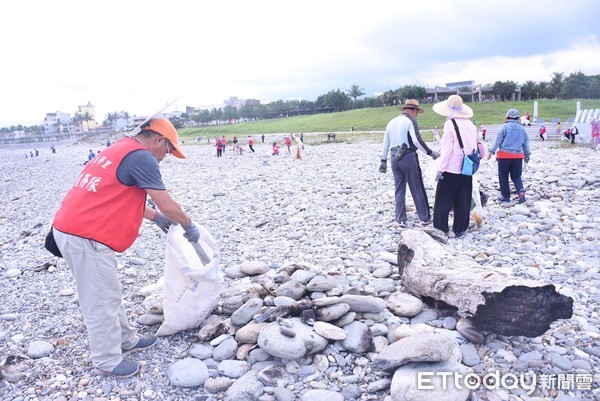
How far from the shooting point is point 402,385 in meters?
3.00

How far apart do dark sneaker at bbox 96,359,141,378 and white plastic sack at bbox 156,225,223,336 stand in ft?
1.75

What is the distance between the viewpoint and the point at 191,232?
3678 millimetres

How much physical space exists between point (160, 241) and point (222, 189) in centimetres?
587

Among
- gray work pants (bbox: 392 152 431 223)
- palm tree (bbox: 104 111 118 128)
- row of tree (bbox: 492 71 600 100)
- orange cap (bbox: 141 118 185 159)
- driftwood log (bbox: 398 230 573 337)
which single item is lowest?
driftwood log (bbox: 398 230 573 337)

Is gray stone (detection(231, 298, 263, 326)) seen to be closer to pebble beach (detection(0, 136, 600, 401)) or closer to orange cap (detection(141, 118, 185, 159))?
pebble beach (detection(0, 136, 600, 401))

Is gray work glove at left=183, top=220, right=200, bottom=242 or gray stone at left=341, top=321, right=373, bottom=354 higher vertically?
gray work glove at left=183, top=220, right=200, bottom=242

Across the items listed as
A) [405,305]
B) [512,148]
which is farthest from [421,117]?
[405,305]

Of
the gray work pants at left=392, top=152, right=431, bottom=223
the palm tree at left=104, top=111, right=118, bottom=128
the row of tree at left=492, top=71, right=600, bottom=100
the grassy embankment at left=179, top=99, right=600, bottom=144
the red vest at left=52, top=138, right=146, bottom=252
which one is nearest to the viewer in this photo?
the red vest at left=52, top=138, right=146, bottom=252

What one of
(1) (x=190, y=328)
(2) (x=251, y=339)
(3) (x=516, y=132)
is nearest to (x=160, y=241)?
(1) (x=190, y=328)

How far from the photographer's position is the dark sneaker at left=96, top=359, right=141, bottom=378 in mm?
3420

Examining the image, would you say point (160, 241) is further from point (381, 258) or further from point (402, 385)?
point (402, 385)

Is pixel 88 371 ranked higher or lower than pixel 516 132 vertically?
Answer: lower

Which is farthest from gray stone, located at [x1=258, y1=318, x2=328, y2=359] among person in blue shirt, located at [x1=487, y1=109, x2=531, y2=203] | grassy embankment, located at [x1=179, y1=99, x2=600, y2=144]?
grassy embankment, located at [x1=179, y1=99, x2=600, y2=144]

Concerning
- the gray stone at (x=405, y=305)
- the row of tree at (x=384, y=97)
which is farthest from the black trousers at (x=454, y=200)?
the row of tree at (x=384, y=97)
